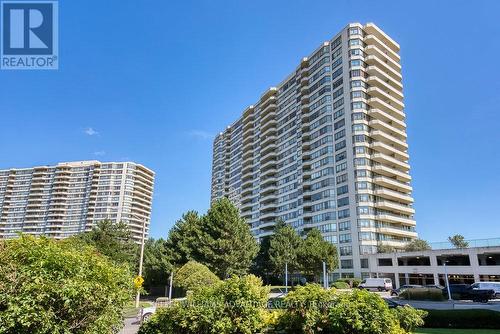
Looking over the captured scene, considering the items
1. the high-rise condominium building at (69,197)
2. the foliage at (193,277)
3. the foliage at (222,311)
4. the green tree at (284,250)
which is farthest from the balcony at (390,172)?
the high-rise condominium building at (69,197)

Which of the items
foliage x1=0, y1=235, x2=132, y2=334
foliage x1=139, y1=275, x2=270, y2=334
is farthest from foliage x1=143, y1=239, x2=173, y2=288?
foliage x1=0, y1=235, x2=132, y2=334

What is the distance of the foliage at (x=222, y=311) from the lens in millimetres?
13641

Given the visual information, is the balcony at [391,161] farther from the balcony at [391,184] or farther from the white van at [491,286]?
the white van at [491,286]

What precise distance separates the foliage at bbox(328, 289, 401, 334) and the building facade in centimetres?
3836

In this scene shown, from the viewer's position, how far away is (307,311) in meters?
14.8

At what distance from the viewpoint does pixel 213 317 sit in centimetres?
1363

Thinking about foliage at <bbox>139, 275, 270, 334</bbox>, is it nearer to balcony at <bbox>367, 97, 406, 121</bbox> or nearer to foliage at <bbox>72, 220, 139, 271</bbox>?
foliage at <bbox>72, 220, 139, 271</bbox>

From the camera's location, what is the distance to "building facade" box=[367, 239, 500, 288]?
5300 cm

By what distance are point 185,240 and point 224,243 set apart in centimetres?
622

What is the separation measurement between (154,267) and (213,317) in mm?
40991

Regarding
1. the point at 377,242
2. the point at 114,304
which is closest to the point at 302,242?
the point at 377,242

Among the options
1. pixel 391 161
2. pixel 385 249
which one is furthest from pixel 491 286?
pixel 391 161

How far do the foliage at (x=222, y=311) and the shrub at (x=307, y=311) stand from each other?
119cm

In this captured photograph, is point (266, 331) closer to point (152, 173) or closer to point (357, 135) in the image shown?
point (357, 135)
